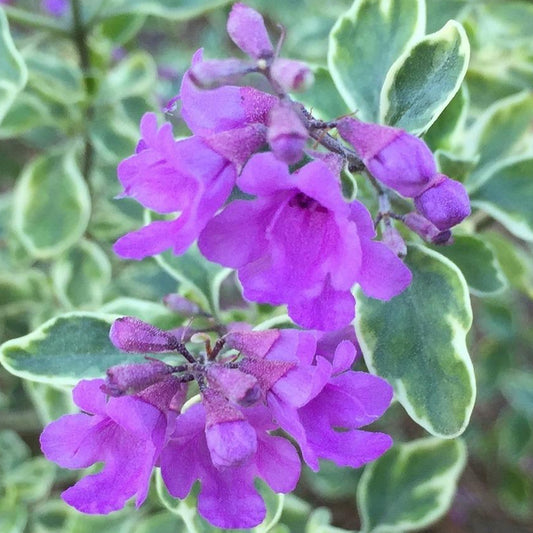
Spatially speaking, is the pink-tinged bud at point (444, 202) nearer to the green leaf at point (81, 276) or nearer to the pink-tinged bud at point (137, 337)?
the pink-tinged bud at point (137, 337)

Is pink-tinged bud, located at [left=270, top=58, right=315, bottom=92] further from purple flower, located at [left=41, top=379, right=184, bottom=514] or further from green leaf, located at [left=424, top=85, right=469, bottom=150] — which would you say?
green leaf, located at [left=424, top=85, right=469, bottom=150]

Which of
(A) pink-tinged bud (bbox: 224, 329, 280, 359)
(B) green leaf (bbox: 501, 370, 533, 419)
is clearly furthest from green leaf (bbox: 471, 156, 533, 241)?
(B) green leaf (bbox: 501, 370, 533, 419)

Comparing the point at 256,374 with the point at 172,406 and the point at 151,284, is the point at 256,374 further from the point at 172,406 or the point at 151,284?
the point at 151,284

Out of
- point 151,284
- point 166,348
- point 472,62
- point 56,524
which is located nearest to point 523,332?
point 472,62

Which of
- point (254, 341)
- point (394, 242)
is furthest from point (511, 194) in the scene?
point (254, 341)

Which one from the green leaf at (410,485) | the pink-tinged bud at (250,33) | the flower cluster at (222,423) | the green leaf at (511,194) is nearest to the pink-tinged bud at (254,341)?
the flower cluster at (222,423)
